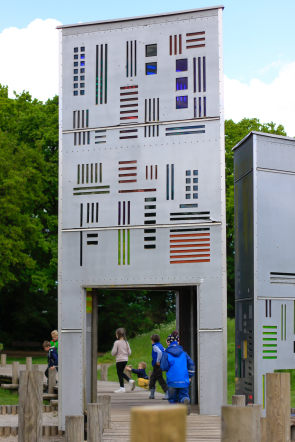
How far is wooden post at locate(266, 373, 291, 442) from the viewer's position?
23.1 feet

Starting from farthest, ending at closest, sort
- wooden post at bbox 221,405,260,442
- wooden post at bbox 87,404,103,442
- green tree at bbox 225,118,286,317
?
green tree at bbox 225,118,286,317 → wooden post at bbox 87,404,103,442 → wooden post at bbox 221,405,260,442

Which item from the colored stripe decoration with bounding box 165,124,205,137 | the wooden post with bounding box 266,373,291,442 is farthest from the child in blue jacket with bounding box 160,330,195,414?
the colored stripe decoration with bounding box 165,124,205,137

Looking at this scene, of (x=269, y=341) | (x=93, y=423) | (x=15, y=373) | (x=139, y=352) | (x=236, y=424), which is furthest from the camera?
(x=139, y=352)

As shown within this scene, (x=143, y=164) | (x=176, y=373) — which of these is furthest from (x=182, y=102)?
(x=176, y=373)

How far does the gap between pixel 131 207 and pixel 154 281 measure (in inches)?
57.4

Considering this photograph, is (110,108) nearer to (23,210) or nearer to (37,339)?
(23,210)

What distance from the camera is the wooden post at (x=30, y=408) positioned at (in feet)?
20.6

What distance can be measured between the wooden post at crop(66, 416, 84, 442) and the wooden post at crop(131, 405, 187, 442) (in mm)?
5167

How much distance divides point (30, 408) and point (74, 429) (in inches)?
40.2

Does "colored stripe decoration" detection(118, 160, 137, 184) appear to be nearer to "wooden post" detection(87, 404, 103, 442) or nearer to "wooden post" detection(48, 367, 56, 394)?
"wooden post" detection(87, 404, 103, 442)

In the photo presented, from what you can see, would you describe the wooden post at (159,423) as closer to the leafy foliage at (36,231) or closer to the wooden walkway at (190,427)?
the wooden walkway at (190,427)

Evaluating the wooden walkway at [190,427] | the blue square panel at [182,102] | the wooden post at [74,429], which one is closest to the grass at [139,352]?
the wooden walkway at [190,427]

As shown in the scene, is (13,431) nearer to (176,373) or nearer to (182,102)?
(176,373)

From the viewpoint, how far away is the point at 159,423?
87.4 inches
